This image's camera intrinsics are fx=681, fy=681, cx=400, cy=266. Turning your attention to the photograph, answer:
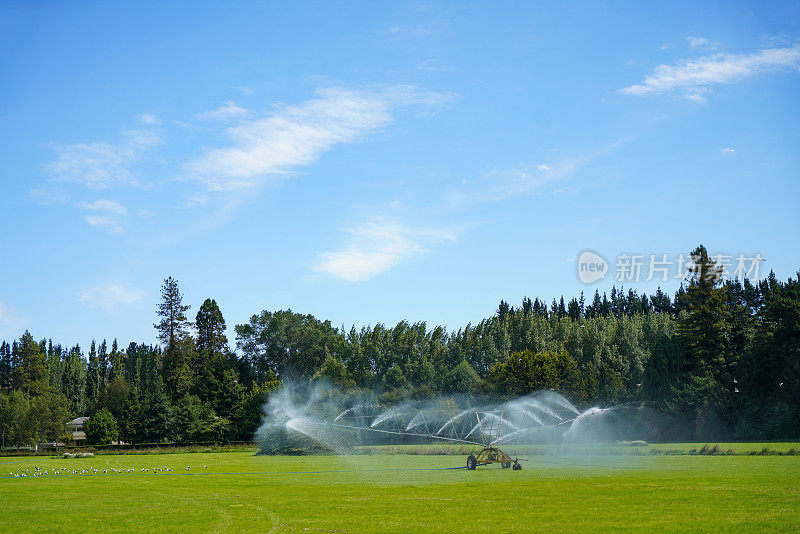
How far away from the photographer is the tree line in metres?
81.2

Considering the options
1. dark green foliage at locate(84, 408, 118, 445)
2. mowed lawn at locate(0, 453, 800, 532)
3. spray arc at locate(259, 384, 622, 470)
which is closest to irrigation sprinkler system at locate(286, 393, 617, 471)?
spray arc at locate(259, 384, 622, 470)

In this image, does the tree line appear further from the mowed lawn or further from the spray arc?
the mowed lawn

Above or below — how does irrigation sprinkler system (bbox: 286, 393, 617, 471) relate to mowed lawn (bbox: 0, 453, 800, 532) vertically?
below

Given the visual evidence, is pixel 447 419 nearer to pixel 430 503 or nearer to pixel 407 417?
pixel 407 417

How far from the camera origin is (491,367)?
122m

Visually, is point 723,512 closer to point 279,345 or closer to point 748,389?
point 748,389

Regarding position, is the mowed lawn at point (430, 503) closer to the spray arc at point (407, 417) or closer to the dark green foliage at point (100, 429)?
the spray arc at point (407, 417)

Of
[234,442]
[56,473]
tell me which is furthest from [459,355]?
[56,473]

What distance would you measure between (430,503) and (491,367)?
326ft

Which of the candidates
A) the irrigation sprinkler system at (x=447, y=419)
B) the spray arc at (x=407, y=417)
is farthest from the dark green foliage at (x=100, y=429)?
the irrigation sprinkler system at (x=447, y=419)

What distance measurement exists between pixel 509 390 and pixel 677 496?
261 ft

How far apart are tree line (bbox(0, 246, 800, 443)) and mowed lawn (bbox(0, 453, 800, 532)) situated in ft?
157

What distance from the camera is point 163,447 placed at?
3996 inches

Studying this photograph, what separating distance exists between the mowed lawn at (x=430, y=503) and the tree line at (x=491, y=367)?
47.8 meters
